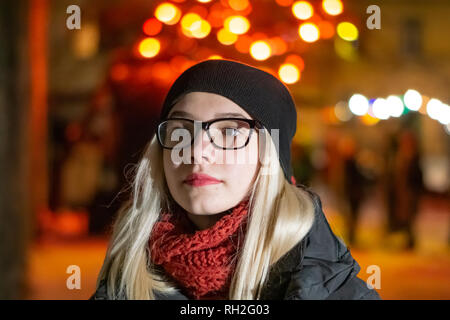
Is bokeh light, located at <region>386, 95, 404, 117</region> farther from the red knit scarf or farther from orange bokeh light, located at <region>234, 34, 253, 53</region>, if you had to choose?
orange bokeh light, located at <region>234, 34, 253, 53</region>

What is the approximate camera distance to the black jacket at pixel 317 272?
3.78 feet

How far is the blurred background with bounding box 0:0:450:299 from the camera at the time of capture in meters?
3.75

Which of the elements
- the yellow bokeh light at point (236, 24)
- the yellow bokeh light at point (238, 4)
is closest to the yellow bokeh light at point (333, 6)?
the yellow bokeh light at point (236, 24)

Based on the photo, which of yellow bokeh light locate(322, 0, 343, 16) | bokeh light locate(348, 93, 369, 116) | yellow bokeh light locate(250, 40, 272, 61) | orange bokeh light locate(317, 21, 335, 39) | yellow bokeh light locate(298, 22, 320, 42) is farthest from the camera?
orange bokeh light locate(317, 21, 335, 39)

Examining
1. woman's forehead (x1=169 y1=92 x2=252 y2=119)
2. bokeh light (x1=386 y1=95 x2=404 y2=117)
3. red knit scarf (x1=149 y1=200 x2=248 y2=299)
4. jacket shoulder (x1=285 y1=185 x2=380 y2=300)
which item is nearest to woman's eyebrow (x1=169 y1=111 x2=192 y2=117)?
woman's forehead (x1=169 y1=92 x2=252 y2=119)

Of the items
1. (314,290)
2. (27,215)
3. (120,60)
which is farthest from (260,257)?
(120,60)

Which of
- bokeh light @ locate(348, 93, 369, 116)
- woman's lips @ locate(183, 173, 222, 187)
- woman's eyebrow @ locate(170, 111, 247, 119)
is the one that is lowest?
woman's lips @ locate(183, 173, 222, 187)

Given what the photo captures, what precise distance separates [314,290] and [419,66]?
13.2 metres

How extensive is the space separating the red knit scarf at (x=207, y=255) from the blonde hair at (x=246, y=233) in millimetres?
25

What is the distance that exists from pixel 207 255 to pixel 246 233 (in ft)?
0.36

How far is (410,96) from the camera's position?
2.19m

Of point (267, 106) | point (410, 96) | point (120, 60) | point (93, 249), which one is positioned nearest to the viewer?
point (267, 106)

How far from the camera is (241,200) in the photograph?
1.25 meters
